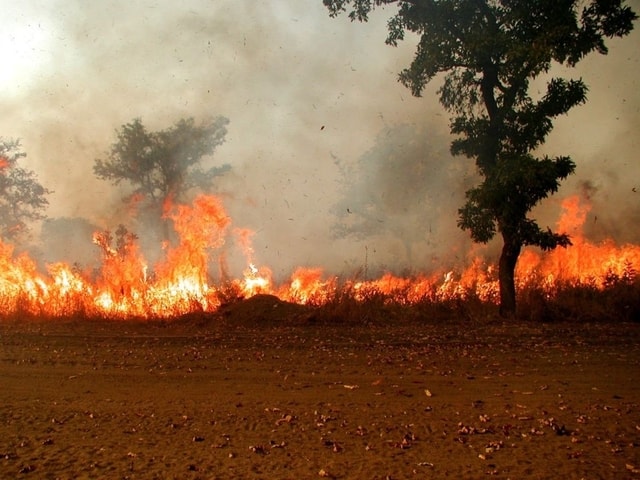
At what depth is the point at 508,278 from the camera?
1412 centimetres

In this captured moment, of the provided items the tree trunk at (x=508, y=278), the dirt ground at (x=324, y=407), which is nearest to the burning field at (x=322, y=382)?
the dirt ground at (x=324, y=407)

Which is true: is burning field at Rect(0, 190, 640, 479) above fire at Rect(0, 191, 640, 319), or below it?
below

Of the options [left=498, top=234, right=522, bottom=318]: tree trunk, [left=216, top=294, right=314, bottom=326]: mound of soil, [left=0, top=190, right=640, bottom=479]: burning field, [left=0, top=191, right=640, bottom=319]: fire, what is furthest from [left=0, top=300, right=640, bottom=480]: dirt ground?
[left=0, top=191, right=640, bottom=319]: fire

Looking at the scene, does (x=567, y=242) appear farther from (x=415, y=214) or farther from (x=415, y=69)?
(x=415, y=214)

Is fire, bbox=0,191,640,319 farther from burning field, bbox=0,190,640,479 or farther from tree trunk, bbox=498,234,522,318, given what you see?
tree trunk, bbox=498,234,522,318

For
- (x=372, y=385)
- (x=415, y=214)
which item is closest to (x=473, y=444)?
(x=372, y=385)

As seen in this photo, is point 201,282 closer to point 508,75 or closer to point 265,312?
point 265,312

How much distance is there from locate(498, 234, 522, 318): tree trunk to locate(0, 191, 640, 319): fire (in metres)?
0.99

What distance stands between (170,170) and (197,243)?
13268mm

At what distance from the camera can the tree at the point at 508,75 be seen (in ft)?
41.5

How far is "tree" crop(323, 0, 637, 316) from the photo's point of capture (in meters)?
12.6

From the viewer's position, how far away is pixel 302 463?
430cm

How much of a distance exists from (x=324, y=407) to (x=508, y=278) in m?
9.66

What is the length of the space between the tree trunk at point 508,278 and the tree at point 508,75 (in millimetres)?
27
